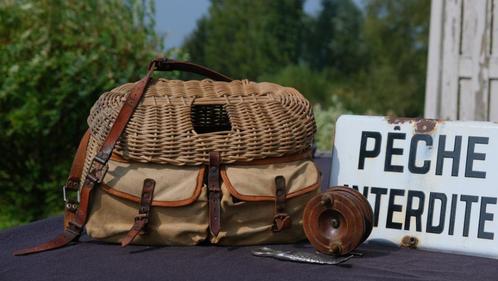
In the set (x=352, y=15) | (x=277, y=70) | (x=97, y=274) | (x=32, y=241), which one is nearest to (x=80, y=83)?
(x=32, y=241)

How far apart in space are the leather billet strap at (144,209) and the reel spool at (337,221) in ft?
1.43

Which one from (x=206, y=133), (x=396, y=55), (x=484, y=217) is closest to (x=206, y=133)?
A: (x=206, y=133)

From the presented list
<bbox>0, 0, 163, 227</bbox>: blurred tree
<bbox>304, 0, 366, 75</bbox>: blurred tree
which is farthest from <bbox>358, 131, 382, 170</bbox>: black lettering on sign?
<bbox>304, 0, 366, 75</bbox>: blurred tree

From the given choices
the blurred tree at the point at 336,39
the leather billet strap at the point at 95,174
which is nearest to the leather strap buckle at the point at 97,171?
the leather billet strap at the point at 95,174

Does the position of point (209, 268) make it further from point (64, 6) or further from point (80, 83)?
point (64, 6)

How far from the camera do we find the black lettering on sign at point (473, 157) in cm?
246

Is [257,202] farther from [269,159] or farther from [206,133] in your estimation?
→ [206,133]

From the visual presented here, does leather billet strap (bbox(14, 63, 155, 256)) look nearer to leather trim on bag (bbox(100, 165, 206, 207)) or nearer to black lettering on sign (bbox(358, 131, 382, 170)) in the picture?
leather trim on bag (bbox(100, 165, 206, 207))

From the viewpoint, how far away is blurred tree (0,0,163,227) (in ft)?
14.1

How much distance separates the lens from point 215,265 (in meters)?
2.22

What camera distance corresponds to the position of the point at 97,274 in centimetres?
213

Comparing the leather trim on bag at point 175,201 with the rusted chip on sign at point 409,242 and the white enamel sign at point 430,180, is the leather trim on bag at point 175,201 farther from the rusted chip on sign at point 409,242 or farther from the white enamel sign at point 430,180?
the rusted chip on sign at point 409,242

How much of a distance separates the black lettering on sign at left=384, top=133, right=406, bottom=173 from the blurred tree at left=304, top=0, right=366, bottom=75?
46.7 meters

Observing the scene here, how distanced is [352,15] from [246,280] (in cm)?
5614
